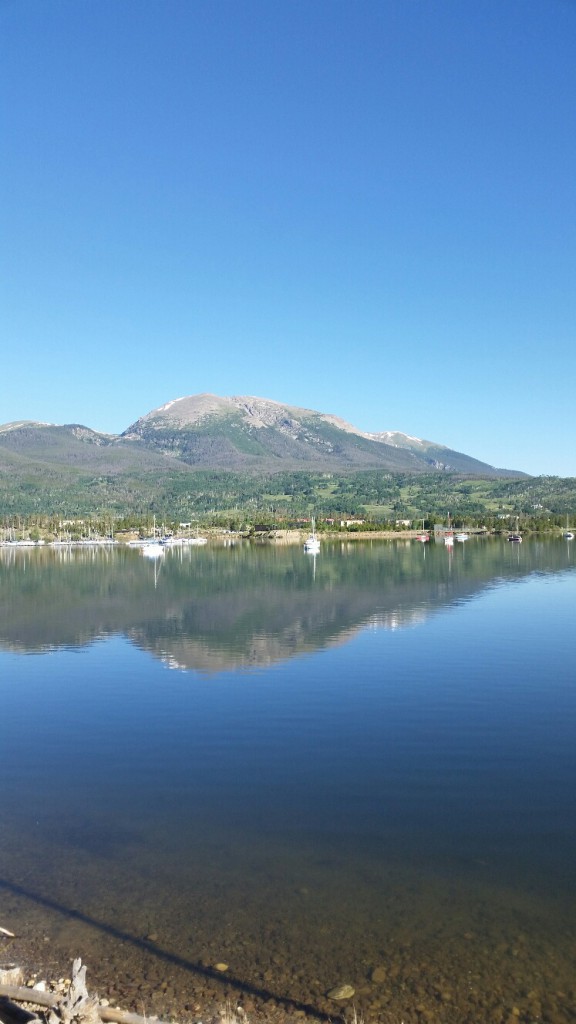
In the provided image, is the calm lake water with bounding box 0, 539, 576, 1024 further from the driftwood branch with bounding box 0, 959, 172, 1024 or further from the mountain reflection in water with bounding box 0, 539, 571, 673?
the mountain reflection in water with bounding box 0, 539, 571, 673

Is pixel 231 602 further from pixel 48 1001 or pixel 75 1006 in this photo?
pixel 75 1006

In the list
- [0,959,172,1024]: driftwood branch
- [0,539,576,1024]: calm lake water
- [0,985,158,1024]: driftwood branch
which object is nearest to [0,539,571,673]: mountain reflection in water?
[0,539,576,1024]: calm lake water

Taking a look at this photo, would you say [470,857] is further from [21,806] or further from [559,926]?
[21,806]

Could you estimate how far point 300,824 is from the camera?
16766mm

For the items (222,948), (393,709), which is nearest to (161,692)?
(393,709)

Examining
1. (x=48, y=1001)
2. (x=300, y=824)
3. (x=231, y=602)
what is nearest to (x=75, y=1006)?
(x=48, y=1001)

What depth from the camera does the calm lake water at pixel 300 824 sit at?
37.1ft

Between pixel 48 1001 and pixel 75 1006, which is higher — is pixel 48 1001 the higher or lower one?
the lower one

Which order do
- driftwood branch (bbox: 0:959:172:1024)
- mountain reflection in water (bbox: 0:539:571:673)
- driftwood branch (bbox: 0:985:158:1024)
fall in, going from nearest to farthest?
driftwood branch (bbox: 0:959:172:1024) → driftwood branch (bbox: 0:985:158:1024) → mountain reflection in water (bbox: 0:539:571:673)

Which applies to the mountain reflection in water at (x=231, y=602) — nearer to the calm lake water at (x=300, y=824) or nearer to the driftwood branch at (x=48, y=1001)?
the calm lake water at (x=300, y=824)

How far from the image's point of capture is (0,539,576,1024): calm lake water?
37.1 ft

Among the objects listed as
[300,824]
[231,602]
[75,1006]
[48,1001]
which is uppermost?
[75,1006]

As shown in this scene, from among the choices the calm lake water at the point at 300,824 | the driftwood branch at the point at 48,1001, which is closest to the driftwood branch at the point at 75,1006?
the driftwood branch at the point at 48,1001

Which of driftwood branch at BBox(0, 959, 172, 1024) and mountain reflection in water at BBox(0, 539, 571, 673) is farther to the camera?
mountain reflection in water at BBox(0, 539, 571, 673)
